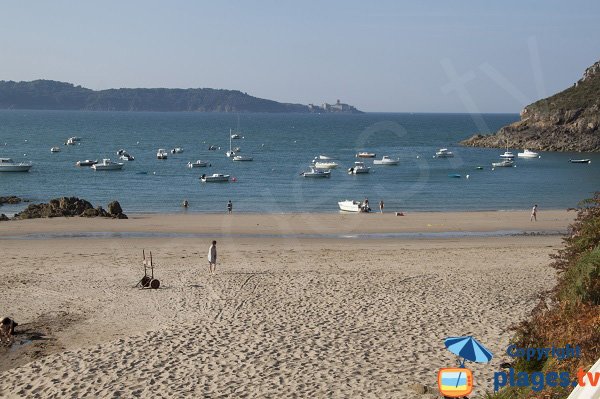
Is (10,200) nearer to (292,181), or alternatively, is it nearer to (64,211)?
(64,211)

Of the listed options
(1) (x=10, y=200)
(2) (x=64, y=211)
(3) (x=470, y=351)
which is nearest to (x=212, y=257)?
(3) (x=470, y=351)

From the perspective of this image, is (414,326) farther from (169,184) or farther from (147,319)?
(169,184)

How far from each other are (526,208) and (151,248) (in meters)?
31.4

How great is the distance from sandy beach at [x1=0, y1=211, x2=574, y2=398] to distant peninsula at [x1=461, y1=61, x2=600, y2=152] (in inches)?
3406

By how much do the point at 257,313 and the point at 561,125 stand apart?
375 feet

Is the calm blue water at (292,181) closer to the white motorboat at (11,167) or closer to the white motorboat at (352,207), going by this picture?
the white motorboat at (11,167)

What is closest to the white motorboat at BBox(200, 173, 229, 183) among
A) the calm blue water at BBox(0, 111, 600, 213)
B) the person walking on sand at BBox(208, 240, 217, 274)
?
the calm blue water at BBox(0, 111, 600, 213)

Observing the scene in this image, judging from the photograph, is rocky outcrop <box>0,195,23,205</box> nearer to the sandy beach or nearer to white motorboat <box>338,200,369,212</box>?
the sandy beach

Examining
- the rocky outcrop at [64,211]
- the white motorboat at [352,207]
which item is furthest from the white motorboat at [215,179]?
the rocky outcrop at [64,211]

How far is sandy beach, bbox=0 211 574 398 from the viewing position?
559 inches

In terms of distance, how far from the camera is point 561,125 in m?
123

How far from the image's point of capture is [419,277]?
24.4 meters

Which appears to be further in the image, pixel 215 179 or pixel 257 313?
pixel 215 179

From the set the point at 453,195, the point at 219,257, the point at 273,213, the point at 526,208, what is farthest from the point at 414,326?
the point at 453,195
